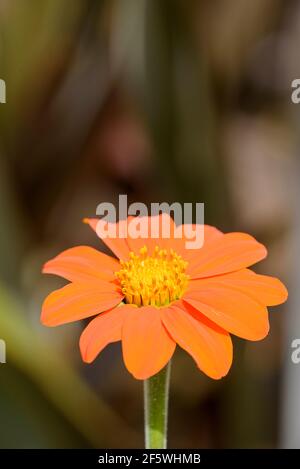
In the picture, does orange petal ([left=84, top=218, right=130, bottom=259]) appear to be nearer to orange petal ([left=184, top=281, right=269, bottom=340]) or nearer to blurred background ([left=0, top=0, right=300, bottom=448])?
orange petal ([left=184, top=281, right=269, bottom=340])

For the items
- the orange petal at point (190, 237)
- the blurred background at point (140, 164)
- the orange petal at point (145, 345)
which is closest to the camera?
the orange petal at point (145, 345)

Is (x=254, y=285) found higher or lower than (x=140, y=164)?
lower

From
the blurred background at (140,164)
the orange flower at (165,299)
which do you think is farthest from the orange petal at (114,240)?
the blurred background at (140,164)

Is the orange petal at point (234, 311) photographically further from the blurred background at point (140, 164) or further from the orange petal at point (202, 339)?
the blurred background at point (140, 164)

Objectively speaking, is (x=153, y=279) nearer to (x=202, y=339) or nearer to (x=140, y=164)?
(x=202, y=339)

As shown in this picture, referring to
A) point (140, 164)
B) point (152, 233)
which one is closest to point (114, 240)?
point (152, 233)
